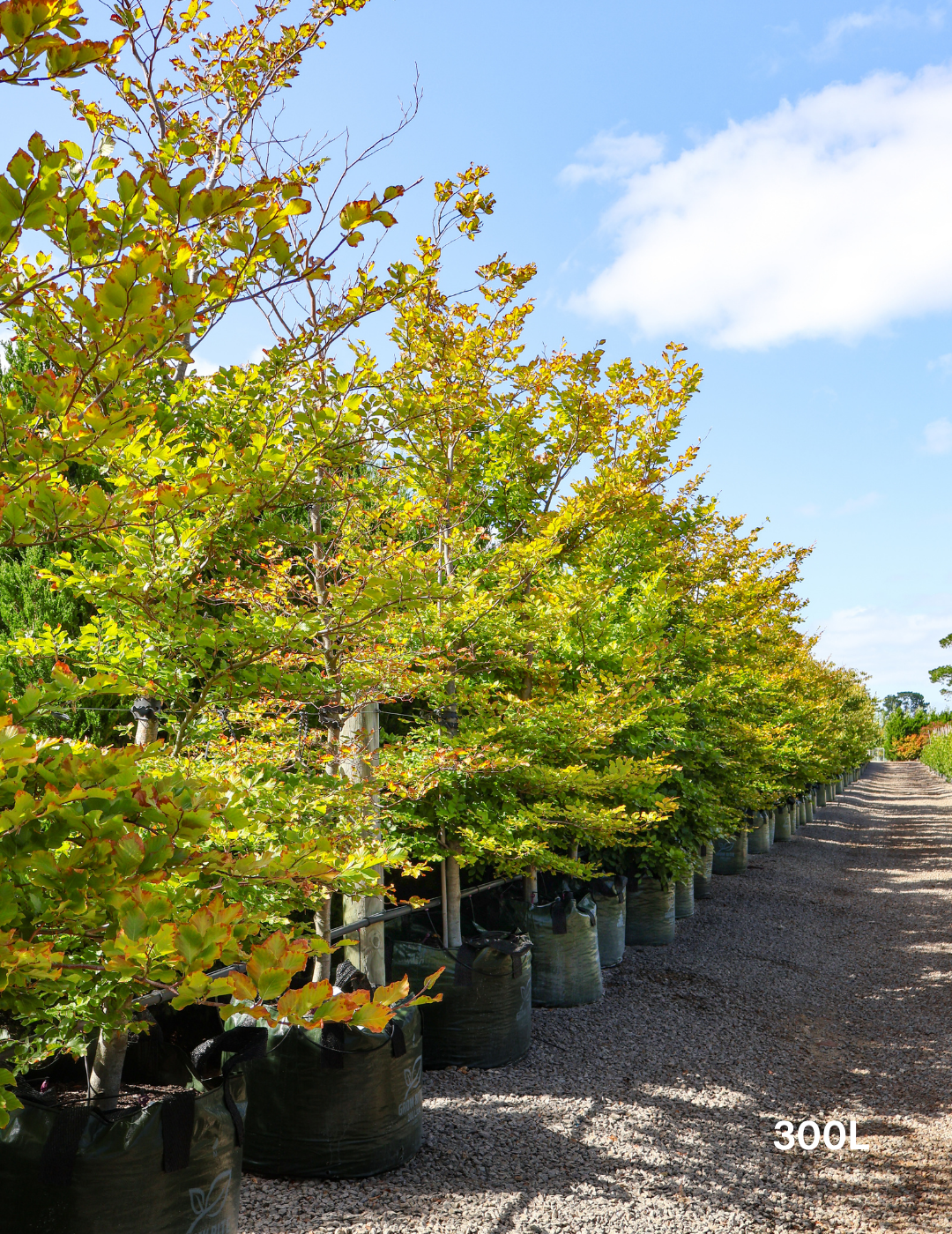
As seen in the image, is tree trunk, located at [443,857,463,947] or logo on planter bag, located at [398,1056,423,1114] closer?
logo on planter bag, located at [398,1056,423,1114]

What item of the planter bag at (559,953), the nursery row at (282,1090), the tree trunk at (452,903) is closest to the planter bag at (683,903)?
the nursery row at (282,1090)

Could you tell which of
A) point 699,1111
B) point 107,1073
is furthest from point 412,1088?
point 699,1111

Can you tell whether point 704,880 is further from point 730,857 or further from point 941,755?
point 941,755

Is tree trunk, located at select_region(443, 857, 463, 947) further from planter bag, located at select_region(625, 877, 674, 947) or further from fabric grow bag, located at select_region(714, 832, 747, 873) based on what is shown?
fabric grow bag, located at select_region(714, 832, 747, 873)

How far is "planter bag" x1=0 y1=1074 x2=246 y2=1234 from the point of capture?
88.7 inches

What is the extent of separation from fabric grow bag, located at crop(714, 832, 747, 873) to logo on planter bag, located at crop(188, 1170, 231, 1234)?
12.1 meters

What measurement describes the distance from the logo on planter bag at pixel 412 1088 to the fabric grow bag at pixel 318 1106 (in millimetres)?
117

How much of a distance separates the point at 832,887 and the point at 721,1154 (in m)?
9.70

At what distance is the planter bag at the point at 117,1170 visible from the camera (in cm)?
225

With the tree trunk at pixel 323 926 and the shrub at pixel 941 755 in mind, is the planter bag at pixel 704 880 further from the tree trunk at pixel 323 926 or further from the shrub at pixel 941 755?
the shrub at pixel 941 755

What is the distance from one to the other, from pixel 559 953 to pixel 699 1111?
1.88 meters

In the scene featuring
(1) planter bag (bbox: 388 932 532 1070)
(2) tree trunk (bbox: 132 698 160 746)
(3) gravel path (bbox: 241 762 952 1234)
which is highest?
(2) tree trunk (bbox: 132 698 160 746)

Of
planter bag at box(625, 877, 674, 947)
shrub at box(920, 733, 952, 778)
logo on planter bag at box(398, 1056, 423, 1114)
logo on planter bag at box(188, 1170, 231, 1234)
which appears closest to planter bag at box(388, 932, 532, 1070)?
logo on planter bag at box(398, 1056, 423, 1114)

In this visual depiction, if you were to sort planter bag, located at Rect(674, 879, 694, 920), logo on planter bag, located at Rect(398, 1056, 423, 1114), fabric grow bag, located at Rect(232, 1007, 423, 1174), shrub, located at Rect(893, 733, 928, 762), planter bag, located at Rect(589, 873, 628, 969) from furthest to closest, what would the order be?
shrub, located at Rect(893, 733, 928, 762), planter bag, located at Rect(674, 879, 694, 920), planter bag, located at Rect(589, 873, 628, 969), logo on planter bag, located at Rect(398, 1056, 423, 1114), fabric grow bag, located at Rect(232, 1007, 423, 1174)
